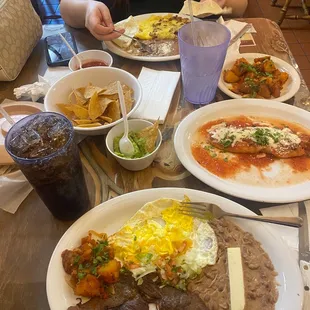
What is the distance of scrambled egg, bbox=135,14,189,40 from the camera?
206cm

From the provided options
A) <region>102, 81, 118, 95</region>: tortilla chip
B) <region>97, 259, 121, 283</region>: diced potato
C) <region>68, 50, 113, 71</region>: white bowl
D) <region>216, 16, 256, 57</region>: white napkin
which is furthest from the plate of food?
<region>97, 259, 121, 283</region>: diced potato

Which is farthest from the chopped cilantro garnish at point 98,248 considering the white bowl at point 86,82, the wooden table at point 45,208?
the white bowl at point 86,82

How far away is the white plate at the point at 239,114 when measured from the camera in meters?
1.19

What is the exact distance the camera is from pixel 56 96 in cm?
152

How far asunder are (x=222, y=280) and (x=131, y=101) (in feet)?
2.79

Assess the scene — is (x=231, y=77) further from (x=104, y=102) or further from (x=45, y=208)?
(x=45, y=208)

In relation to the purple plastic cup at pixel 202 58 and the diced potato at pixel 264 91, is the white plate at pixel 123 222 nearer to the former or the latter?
the purple plastic cup at pixel 202 58

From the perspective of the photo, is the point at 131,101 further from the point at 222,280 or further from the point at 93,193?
the point at 222,280

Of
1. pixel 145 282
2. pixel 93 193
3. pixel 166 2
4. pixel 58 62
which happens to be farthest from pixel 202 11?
pixel 145 282

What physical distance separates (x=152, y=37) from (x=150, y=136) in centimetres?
101

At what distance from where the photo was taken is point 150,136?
1.31 meters

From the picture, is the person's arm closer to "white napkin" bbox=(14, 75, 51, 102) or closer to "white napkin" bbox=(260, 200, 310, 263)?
"white napkin" bbox=(14, 75, 51, 102)

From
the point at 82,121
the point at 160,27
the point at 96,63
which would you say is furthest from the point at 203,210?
the point at 160,27

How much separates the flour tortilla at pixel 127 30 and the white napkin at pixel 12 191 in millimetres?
1061
